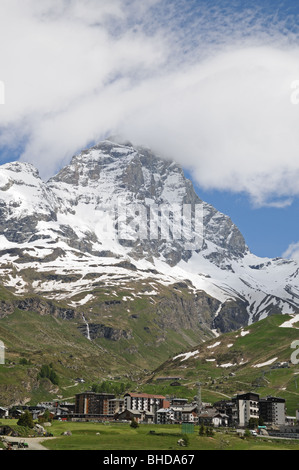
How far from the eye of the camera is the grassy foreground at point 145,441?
134 m

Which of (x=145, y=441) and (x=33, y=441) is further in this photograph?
(x=145, y=441)

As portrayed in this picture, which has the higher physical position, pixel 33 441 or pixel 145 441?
pixel 145 441

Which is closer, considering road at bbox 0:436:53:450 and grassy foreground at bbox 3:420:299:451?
road at bbox 0:436:53:450

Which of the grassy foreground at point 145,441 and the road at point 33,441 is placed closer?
the road at point 33,441

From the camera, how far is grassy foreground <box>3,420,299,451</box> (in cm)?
13412

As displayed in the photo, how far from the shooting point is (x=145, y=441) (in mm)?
146125
